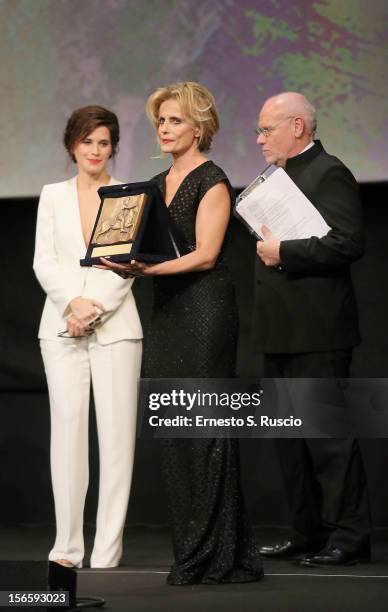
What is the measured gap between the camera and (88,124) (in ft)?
13.1

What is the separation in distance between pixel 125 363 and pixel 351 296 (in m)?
0.83

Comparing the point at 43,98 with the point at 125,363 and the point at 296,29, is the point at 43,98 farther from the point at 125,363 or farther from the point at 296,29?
the point at 125,363

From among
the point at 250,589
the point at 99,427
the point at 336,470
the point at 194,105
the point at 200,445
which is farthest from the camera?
the point at 99,427

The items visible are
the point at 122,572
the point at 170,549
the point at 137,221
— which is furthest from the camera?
the point at 170,549

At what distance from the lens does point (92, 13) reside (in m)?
4.76

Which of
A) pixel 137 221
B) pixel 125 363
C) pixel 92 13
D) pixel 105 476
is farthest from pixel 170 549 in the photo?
pixel 92 13

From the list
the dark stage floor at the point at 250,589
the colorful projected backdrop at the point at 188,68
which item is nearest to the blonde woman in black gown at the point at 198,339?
the dark stage floor at the point at 250,589

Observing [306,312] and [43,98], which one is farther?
[43,98]

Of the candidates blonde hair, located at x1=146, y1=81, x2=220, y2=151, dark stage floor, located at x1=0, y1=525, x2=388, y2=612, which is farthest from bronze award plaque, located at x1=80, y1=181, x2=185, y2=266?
dark stage floor, located at x1=0, y1=525, x2=388, y2=612

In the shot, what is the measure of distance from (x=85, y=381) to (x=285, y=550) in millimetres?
935

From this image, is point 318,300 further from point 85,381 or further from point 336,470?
point 85,381

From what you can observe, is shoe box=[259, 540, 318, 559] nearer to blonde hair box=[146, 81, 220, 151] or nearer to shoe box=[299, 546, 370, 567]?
shoe box=[299, 546, 370, 567]

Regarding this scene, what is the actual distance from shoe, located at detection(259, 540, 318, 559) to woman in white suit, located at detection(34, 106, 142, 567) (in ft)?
1.77

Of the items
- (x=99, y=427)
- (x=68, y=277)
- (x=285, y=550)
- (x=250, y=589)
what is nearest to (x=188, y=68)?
(x=68, y=277)
